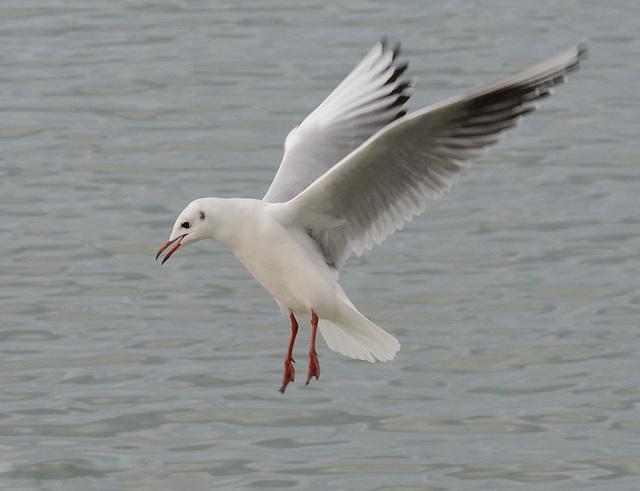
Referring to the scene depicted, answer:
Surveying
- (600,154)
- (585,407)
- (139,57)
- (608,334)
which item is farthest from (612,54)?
(585,407)

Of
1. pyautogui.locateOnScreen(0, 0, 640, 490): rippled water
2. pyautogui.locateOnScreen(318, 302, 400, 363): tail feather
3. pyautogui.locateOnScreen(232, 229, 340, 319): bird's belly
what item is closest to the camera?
pyautogui.locateOnScreen(232, 229, 340, 319): bird's belly

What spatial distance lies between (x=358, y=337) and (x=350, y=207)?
0.74m

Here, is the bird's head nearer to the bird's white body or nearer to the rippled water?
the bird's white body

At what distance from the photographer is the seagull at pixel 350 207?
28.0 ft

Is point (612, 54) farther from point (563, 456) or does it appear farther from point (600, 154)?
point (563, 456)

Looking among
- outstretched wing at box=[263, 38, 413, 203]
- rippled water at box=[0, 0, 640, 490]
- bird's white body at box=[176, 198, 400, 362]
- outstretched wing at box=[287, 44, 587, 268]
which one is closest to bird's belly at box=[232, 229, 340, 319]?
bird's white body at box=[176, 198, 400, 362]

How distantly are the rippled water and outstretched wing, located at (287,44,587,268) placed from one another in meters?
3.45

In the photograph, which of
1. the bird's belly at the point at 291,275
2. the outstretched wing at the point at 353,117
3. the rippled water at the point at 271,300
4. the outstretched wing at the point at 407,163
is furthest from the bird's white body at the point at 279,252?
the rippled water at the point at 271,300

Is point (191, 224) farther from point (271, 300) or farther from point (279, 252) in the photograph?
point (271, 300)

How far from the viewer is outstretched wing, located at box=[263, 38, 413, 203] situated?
10.1 meters

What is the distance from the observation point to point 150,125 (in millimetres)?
20562

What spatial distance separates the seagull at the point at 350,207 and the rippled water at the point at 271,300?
3.27 metres

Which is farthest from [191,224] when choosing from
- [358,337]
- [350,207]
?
[358,337]

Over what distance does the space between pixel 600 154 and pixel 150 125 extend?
5.23m
